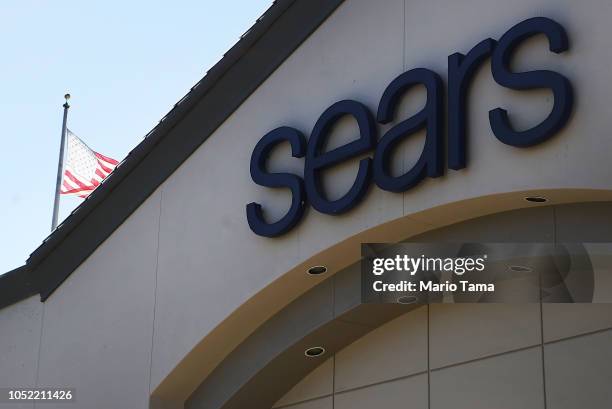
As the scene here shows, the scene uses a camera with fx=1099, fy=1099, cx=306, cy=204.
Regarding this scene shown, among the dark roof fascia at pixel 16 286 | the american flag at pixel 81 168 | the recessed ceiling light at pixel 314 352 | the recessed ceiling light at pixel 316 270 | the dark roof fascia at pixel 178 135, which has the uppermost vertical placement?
the american flag at pixel 81 168

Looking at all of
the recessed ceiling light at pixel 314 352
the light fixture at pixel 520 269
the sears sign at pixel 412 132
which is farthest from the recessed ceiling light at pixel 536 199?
the recessed ceiling light at pixel 314 352

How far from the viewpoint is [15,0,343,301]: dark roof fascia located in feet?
53.4

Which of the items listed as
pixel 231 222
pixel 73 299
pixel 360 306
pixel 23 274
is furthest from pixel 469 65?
pixel 23 274

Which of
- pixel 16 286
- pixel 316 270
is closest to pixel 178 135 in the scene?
pixel 316 270

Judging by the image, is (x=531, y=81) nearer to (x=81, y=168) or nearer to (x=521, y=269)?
(x=521, y=269)

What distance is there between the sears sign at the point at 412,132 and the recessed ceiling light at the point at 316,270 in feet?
2.08

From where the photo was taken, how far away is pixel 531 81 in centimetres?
1239

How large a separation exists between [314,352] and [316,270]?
1.42 meters

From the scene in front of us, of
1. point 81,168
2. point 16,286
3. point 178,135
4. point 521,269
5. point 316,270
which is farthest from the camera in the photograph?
point 81,168

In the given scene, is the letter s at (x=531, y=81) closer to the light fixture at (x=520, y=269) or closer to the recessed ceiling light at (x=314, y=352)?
the light fixture at (x=520, y=269)

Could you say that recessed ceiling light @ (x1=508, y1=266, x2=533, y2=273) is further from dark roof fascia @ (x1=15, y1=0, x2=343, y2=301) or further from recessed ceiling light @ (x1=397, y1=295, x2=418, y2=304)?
dark roof fascia @ (x1=15, y1=0, x2=343, y2=301)

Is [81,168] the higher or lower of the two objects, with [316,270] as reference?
higher

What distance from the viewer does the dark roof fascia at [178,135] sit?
1627cm

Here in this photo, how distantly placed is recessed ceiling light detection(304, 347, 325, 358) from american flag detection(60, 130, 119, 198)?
11.1m
